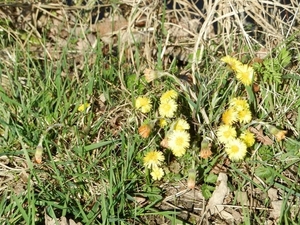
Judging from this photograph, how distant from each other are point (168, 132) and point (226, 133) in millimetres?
214

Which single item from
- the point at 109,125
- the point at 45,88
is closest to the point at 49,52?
the point at 45,88

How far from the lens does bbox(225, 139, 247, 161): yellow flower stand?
Result: 231 centimetres

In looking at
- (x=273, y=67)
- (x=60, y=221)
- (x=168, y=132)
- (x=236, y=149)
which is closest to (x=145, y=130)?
(x=168, y=132)

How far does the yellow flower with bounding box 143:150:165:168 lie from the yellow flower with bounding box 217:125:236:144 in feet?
0.75

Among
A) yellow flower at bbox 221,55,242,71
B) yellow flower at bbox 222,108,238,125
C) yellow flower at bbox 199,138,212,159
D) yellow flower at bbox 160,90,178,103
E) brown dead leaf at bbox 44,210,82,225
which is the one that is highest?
yellow flower at bbox 221,55,242,71

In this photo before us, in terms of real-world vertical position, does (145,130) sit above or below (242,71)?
below

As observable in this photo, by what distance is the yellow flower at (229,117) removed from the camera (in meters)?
2.35

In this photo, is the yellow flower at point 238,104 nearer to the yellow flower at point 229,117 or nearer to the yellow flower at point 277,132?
the yellow flower at point 229,117

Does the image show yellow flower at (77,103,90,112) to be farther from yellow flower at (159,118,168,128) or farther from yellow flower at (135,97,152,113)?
yellow flower at (159,118,168,128)

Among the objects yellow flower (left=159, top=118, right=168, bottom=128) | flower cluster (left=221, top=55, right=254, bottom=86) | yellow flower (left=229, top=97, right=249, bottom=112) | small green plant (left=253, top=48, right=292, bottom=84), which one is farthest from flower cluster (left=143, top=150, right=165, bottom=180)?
small green plant (left=253, top=48, right=292, bottom=84)

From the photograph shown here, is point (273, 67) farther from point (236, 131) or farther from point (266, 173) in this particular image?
point (266, 173)

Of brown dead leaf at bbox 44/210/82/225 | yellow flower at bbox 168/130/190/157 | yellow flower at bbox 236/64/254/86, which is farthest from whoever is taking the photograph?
yellow flower at bbox 236/64/254/86

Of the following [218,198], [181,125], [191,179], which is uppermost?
[181,125]

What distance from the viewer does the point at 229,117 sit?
2357 mm
